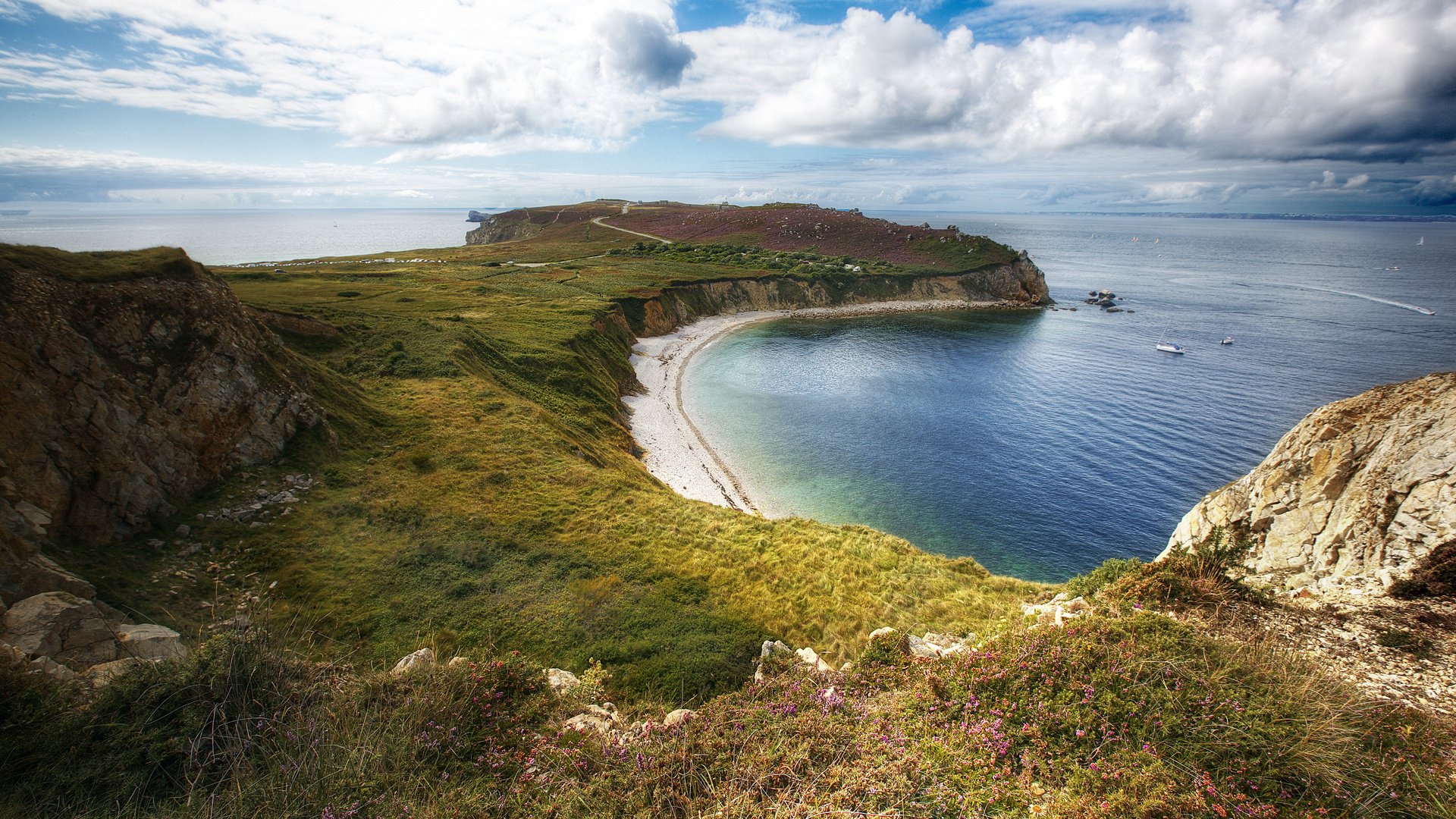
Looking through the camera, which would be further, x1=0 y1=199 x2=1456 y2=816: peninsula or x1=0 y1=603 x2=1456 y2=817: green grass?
x1=0 y1=199 x2=1456 y2=816: peninsula

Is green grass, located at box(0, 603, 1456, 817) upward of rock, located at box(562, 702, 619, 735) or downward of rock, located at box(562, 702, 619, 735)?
upward

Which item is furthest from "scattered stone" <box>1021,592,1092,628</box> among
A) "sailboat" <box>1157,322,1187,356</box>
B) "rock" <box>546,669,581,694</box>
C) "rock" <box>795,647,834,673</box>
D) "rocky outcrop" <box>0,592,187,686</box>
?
"sailboat" <box>1157,322,1187,356</box>

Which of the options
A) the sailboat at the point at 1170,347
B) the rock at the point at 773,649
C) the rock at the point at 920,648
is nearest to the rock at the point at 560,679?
the rock at the point at 773,649

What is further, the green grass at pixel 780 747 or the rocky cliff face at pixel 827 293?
the rocky cliff face at pixel 827 293

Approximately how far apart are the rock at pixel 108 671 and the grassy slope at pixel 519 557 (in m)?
4.55

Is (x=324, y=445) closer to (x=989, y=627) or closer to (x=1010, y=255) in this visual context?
(x=989, y=627)

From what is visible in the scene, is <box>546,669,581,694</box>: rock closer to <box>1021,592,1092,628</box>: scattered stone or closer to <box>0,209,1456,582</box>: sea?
<box>1021,592,1092,628</box>: scattered stone

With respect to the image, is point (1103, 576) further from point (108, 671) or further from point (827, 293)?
point (827, 293)

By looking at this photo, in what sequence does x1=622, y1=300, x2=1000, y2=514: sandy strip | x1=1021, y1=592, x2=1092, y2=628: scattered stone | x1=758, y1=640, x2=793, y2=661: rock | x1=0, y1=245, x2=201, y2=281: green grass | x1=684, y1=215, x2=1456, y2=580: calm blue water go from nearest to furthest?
x1=1021, y1=592, x2=1092, y2=628: scattered stone
x1=758, y1=640, x2=793, y2=661: rock
x1=0, y1=245, x2=201, y2=281: green grass
x1=684, y1=215, x2=1456, y2=580: calm blue water
x1=622, y1=300, x2=1000, y2=514: sandy strip

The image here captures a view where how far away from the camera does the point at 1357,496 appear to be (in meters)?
13.9

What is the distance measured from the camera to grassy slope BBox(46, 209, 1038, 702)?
16.1m

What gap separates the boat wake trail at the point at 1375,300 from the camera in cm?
9869

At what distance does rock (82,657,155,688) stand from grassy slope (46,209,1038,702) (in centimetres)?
455

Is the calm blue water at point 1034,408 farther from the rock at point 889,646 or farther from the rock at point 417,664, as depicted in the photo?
the rock at point 417,664
